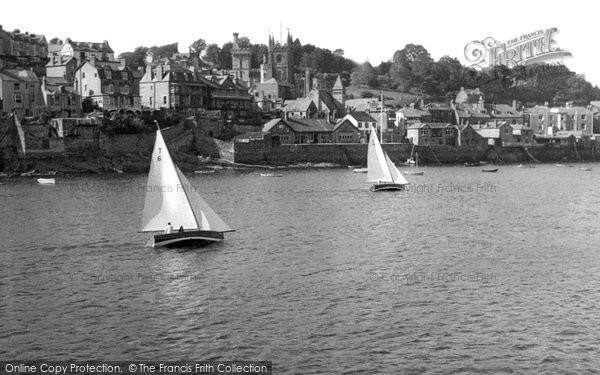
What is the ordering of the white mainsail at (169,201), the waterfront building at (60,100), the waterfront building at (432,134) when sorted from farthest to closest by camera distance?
the waterfront building at (432,134)
the waterfront building at (60,100)
the white mainsail at (169,201)

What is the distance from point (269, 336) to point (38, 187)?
67841mm

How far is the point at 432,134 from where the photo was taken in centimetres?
15325

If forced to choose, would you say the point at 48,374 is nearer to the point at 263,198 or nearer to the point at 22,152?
the point at 263,198

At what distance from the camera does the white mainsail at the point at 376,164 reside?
9612 centimetres

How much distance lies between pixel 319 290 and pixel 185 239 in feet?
44.6

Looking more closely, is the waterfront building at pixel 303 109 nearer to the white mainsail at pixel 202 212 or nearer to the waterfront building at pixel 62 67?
the waterfront building at pixel 62 67

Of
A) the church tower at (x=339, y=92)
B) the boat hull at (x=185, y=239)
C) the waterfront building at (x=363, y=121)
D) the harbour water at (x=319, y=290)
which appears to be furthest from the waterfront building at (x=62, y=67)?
the boat hull at (x=185, y=239)

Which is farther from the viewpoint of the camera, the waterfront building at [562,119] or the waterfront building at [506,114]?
the waterfront building at [562,119]

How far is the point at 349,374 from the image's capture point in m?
28.3

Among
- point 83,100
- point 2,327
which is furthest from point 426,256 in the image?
point 83,100

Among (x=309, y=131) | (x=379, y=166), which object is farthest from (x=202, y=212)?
(x=309, y=131)

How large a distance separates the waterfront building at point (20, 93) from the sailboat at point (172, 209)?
77287 millimetres

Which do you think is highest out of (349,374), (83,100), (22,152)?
(83,100)

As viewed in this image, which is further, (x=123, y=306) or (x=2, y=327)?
(x=123, y=306)
